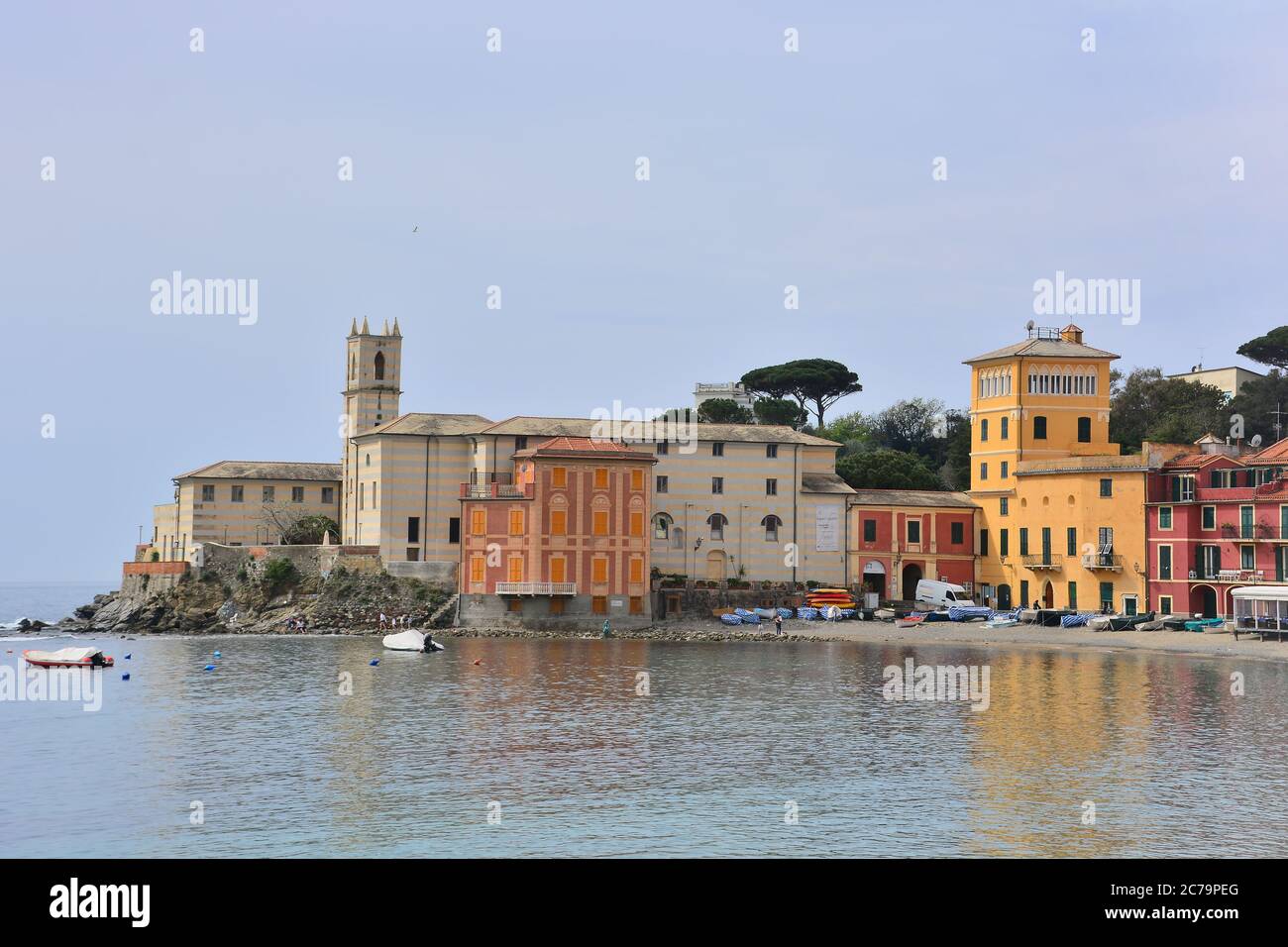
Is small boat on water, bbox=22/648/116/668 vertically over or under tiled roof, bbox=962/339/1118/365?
under

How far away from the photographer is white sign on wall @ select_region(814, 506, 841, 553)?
306 feet

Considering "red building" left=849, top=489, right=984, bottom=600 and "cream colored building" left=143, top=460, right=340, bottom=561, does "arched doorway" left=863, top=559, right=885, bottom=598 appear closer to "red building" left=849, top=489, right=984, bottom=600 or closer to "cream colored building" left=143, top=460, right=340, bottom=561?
"red building" left=849, top=489, right=984, bottom=600

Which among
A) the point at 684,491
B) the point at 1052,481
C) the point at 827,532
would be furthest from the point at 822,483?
the point at 1052,481

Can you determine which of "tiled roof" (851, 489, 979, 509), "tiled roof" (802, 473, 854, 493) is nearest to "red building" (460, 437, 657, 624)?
"tiled roof" (802, 473, 854, 493)

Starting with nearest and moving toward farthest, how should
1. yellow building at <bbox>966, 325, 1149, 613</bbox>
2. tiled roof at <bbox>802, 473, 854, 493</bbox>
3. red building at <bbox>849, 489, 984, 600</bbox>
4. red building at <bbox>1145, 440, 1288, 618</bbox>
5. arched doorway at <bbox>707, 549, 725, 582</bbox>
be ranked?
red building at <bbox>1145, 440, 1288, 618</bbox>, yellow building at <bbox>966, 325, 1149, 613</bbox>, arched doorway at <bbox>707, 549, 725, 582</bbox>, red building at <bbox>849, 489, 984, 600</bbox>, tiled roof at <bbox>802, 473, 854, 493</bbox>

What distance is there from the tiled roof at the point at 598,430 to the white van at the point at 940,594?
11.8 m

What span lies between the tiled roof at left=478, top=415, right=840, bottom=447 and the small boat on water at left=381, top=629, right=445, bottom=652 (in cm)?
1847

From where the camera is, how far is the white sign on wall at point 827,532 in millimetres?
93125

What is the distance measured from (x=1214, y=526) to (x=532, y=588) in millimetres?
40845

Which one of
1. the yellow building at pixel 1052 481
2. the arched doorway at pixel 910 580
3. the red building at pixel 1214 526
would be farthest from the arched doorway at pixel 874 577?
the red building at pixel 1214 526

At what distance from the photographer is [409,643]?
75.1 m

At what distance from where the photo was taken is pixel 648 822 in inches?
1201

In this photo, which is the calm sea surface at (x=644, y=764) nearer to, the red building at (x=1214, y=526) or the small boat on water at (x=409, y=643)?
the small boat on water at (x=409, y=643)

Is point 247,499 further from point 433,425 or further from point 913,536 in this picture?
point 913,536
